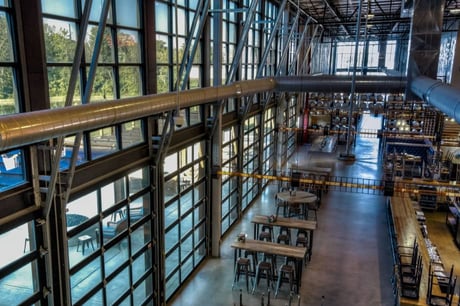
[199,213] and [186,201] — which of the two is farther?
[199,213]

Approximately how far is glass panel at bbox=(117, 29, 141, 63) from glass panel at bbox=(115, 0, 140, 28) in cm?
14

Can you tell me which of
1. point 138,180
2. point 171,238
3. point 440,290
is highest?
point 138,180

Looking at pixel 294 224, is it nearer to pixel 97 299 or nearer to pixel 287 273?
pixel 287 273

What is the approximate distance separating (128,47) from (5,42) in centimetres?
252

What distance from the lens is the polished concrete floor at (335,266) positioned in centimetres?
910

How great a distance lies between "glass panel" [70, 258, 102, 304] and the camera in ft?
20.8

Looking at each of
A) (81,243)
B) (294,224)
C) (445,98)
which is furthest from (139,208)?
(445,98)

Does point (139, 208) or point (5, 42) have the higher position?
point (5, 42)

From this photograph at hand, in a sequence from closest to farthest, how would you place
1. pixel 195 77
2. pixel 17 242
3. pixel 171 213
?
pixel 17 242 < pixel 171 213 < pixel 195 77

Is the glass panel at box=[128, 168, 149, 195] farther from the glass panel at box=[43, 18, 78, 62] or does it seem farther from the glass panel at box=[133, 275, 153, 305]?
the glass panel at box=[43, 18, 78, 62]

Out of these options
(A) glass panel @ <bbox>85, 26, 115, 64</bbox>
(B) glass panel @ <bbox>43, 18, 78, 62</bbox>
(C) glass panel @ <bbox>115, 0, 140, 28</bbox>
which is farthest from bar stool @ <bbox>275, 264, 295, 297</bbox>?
(B) glass panel @ <bbox>43, 18, 78, 62</bbox>

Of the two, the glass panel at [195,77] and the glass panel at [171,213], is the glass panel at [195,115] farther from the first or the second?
the glass panel at [171,213]

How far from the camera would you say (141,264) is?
8062 millimetres

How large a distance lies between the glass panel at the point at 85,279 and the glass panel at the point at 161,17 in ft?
14.9
